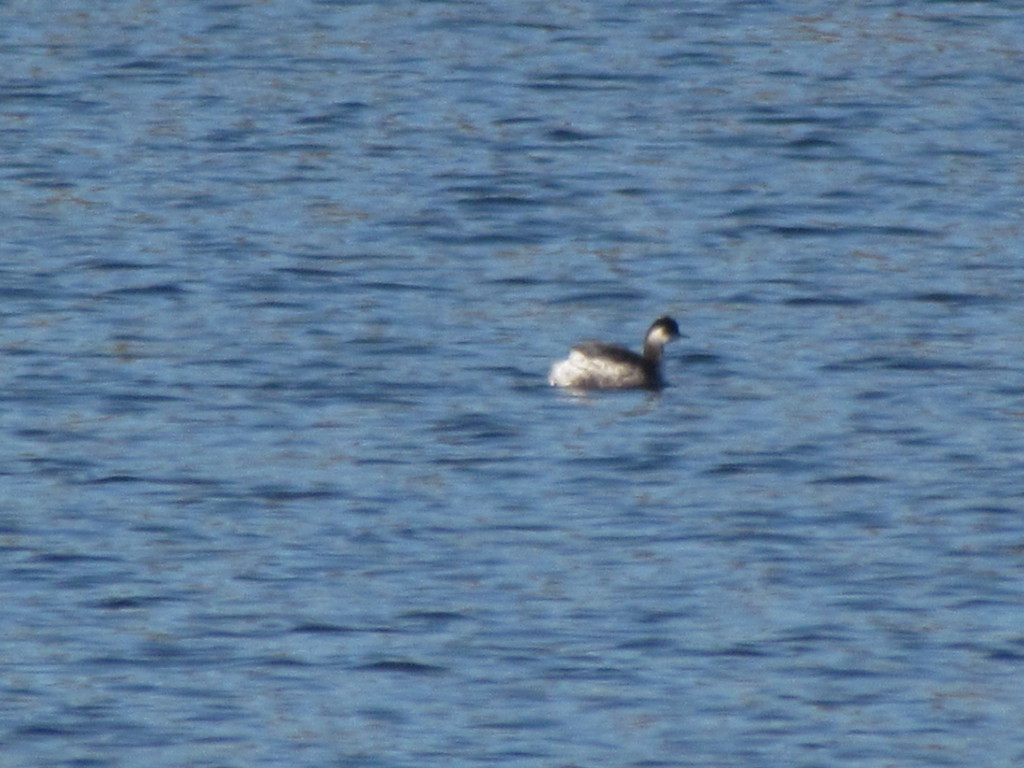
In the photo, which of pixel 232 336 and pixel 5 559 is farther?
pixel 232 336

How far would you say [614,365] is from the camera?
1634cm

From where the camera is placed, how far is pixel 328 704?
10.7 meters

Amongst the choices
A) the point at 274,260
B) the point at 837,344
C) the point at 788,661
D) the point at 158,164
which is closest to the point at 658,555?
the point at 788,661

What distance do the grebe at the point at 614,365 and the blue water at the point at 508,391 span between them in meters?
0.16

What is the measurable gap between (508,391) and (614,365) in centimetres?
67

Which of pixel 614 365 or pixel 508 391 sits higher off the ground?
pixel 614 365

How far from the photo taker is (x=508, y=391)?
16344 millimetres

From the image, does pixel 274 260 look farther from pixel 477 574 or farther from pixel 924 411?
pixel 477 574

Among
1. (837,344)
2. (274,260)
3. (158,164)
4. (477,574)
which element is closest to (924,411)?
(837,344)

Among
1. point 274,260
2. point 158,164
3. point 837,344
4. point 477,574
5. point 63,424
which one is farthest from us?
point 158,164

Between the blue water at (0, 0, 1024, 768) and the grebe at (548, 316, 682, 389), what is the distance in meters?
0.16

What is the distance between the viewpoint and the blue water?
430 inches

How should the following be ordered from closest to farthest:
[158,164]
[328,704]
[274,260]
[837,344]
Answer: [328,704]
[837,344]
[274,260]
[158,164]

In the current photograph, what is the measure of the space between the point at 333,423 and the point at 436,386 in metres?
1.09
